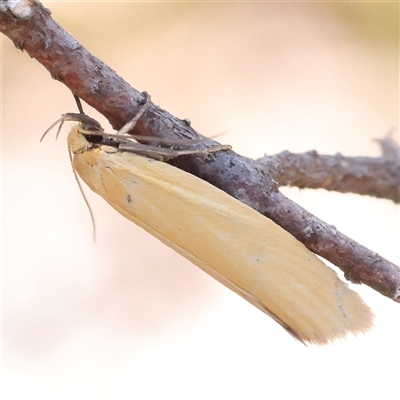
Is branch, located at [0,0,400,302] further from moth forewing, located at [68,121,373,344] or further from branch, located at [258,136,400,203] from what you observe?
branch, located at [258,136,400,203]

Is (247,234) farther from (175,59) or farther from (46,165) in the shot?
(175,59)

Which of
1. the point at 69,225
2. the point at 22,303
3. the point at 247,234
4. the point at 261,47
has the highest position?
the point at 261,47

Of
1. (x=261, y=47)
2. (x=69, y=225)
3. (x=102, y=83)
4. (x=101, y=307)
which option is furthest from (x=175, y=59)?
(x=102, y=83)

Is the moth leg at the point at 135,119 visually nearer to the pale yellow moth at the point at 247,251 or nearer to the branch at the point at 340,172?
the pale yellow moth at the point at 247,251

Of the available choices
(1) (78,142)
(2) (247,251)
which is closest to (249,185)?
(2) (247,251)

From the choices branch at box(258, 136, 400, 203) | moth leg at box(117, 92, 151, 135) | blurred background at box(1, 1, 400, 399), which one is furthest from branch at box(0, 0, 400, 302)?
blurred background at box(1, 1, 400, 399)

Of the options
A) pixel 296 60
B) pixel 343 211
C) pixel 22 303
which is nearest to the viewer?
pixel 22 303

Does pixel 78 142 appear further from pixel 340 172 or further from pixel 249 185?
pixel 340 172
